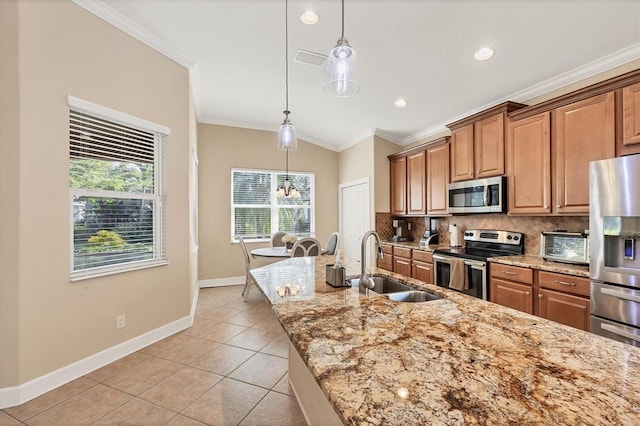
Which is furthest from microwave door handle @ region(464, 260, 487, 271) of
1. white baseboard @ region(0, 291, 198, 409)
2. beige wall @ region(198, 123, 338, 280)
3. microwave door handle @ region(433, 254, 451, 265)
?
beige wall @ region(198, 123, 338, 280)

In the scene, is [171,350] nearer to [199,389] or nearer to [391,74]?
[199,389]

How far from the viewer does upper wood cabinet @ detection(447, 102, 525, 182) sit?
3379mm

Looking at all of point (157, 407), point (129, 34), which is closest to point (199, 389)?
point (157, 407)

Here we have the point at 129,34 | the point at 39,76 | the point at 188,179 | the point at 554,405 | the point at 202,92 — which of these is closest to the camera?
the point at 554,405

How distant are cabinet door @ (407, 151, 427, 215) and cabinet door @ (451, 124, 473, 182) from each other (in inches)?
22.8

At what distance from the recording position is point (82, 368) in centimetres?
251

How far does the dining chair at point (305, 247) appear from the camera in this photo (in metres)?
4.32

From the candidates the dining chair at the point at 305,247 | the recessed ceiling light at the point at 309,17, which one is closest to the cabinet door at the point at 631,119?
the recessed ceiling light at the point at 309,17

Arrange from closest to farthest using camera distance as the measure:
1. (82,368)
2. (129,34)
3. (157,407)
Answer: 1. (157,407)
2. (82,368)
3. (129,34)

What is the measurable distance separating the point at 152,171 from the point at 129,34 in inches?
52.0

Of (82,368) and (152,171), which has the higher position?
(152,171)

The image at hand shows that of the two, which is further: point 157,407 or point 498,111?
point 498,111

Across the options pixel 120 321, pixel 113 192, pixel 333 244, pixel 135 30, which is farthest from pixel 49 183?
pixel 333 244

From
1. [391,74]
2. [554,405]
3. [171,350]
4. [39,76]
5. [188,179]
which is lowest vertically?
[171,350]
